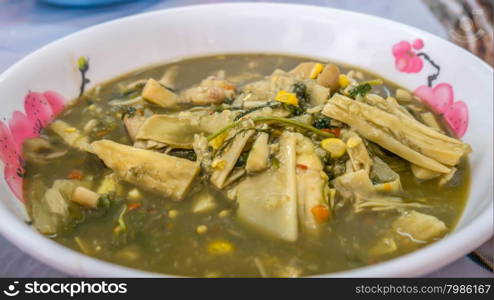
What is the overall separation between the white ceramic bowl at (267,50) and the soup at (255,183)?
18cm

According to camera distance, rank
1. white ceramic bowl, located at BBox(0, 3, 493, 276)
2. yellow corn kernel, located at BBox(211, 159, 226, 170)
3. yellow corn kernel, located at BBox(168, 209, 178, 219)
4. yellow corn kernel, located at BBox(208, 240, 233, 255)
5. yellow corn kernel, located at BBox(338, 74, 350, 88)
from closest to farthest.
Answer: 1. yellow corn kernel, located at BBox(208, 240, 233, 255)
2. yellow corn kernel, located at BBox(168, 209, 178, 219)
3. yellow corn kernel, located at BBox(211, 159, 226, 170)
4. white ceramic bowl, located at BBox(0, 3, 493, 276)
5. yellow corn kernel, located at BBox(338, 74, 350, 88)

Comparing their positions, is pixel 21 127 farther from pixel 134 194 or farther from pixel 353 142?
pixel 353 142

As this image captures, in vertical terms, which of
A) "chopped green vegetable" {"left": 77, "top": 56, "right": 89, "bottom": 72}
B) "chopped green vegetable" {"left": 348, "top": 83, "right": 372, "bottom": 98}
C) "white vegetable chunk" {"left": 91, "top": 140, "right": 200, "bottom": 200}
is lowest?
"white vegetable chunk" {"left": 91, "top": 140, "right": 200, "bottom": 200}

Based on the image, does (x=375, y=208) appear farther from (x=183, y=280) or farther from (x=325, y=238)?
(x=183, y=280)

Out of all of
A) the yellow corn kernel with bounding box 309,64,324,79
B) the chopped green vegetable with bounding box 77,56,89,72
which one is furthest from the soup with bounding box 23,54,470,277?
the chopped green vegetable with bounding box 77,56,89,72

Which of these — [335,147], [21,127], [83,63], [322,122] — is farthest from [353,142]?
[83,63]

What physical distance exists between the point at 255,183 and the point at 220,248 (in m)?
0.34

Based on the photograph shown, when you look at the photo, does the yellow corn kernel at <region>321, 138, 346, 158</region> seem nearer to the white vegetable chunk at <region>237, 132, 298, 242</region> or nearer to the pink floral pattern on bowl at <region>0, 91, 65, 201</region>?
the white vegetable chunk at <region>237, 132, 298, 242</region>

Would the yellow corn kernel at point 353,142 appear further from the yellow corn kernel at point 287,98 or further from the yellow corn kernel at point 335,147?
the yellow corn kernel at point 287,98

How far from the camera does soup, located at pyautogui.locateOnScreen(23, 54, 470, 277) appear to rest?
1.85 metres

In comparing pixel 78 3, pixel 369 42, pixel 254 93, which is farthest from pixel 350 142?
pixel 78 3

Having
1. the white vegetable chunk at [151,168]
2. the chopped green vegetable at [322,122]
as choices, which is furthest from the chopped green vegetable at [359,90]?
the white vegetable chunk at [151,168]

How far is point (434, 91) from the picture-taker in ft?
9.06

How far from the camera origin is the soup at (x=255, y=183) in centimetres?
185
